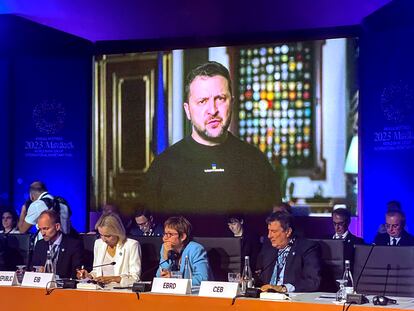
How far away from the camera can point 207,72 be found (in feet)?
22.3

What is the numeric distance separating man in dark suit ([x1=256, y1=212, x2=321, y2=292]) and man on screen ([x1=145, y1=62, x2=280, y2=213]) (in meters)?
2.33

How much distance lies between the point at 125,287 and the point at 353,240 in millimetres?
2362

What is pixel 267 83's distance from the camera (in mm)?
6562

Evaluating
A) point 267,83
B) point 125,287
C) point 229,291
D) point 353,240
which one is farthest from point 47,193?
point 229,291

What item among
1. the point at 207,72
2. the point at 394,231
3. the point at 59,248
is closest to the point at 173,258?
the point at 59,248

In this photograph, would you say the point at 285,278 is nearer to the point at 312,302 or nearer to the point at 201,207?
the point at 312,302

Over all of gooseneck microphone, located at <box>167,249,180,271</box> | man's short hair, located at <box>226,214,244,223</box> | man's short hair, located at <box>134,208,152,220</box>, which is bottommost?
gooseneck microphone, located at <box>167,249,180,271</box>

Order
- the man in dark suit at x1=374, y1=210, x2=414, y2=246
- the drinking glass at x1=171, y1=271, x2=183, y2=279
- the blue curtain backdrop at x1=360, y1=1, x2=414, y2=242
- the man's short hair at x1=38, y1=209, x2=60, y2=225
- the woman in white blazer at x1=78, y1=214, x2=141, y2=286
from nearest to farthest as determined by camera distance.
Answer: the drinking glass at x1=171, y1=271, x2=183, y2=279 < the woman in white blazer at x1=78, y1=214, x2=141, y2=286 < the man's short hair at x1=38, y1=209, x2=60, y2=225 < the man in dark suit at x1=374, y1=210, x2=414, y2=246 < the blue curtain backdrop at x1=360, y1=1, x2=414, y2=242

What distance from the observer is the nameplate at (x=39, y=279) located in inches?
148

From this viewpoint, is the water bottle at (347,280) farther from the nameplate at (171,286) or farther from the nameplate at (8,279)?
the nameplate at (8,279)

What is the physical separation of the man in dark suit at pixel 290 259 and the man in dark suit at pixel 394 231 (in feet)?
5.80

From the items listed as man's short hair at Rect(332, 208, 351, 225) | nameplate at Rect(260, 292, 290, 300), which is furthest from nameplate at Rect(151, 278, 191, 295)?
man's short hair at Rect(332, 208, 351, 225)

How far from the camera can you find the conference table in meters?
3.23

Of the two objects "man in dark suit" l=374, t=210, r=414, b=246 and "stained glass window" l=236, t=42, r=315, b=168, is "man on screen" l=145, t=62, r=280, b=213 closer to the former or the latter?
"stained glass window" l=236, t=42, r=315, b=168
